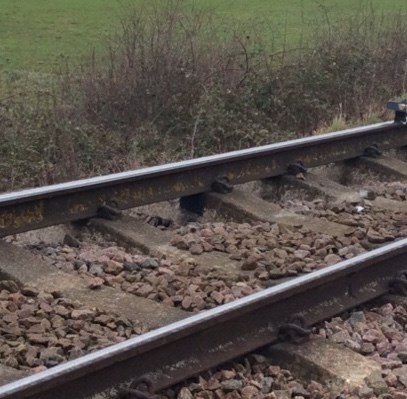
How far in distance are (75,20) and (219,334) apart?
25299 millimetres

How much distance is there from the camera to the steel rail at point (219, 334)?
412 cm

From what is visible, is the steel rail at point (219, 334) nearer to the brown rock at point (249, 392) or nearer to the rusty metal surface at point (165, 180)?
the brown rock at point (249, 392)

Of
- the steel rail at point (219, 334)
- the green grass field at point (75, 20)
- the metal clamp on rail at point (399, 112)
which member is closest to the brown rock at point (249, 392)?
the steel rail at point (219, 334)

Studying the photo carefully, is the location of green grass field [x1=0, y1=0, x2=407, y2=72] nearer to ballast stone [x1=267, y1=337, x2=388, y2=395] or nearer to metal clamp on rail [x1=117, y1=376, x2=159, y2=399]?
ballast stone [x1=267, y1=337, x2=388, y2=395]

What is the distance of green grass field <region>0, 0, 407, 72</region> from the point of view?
63.1ft

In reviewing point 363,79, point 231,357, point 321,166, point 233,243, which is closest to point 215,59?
point 363,79

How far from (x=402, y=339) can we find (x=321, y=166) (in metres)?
4.17

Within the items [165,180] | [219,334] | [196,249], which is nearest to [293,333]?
[219,334]

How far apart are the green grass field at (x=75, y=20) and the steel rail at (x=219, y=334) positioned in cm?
1057

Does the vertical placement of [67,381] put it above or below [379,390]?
above

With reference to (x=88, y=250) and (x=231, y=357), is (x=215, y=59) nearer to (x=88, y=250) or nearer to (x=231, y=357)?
(x=88, y=250)

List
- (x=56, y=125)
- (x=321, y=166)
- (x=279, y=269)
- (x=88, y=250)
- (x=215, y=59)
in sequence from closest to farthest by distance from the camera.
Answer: (x=279, y=269), (x=88, y=250), (x=321, y=166), (x=56, y=125), (x=215, y=59)

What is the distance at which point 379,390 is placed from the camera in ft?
15.2

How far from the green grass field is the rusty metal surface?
23.0ft
